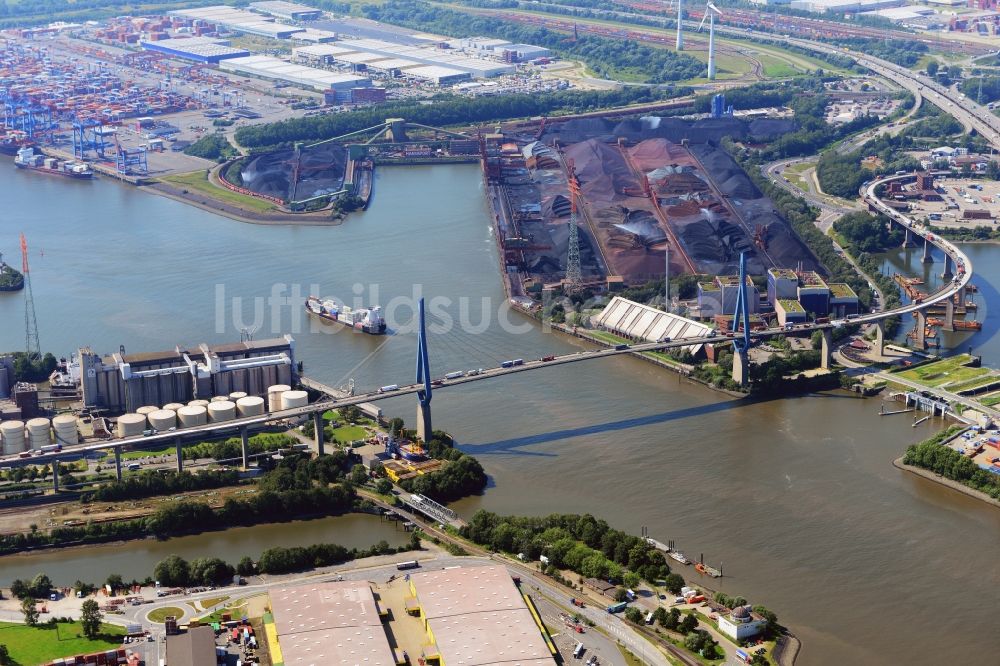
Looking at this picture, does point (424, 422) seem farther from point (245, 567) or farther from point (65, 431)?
point (65, 431)

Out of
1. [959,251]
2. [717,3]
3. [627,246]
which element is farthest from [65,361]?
[717,3]

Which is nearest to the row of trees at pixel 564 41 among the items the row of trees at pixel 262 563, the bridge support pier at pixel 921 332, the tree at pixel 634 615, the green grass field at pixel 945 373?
the bridge support pier at pixel 921 332

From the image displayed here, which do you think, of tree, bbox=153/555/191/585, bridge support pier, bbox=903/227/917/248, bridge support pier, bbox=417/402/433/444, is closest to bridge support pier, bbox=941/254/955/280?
bridge support pier, bbox=903/227/917/248

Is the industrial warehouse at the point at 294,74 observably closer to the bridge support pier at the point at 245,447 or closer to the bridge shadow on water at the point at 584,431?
the bridge shadow on water at the point at 584,431

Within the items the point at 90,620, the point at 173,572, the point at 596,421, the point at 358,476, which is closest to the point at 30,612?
the point at 90,620

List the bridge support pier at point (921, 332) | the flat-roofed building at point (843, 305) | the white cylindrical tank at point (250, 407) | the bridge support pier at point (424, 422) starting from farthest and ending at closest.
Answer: the flat-roofed building at point (843, 305) < the bridge support pier at point (921, 332) < the white cylindrical tank at point (250, 407) < the bridge support pier at point (424, 422)

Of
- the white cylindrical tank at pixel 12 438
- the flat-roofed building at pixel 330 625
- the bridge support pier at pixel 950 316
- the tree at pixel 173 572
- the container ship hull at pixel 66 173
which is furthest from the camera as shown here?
the container ship hull at pixel 66 173
